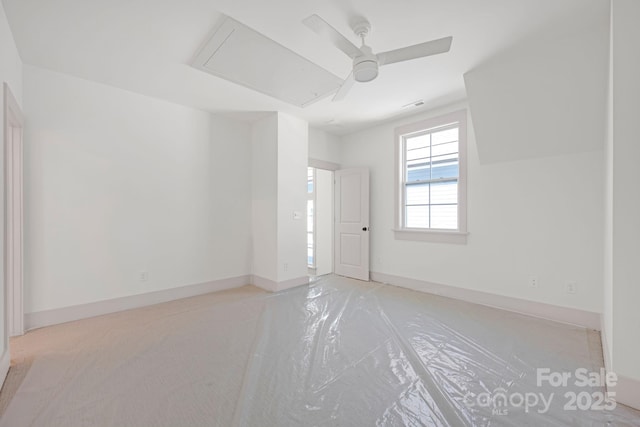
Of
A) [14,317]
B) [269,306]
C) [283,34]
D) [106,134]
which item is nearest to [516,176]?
[283,34]

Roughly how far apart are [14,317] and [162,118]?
8.28 feet

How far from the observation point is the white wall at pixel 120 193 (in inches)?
105

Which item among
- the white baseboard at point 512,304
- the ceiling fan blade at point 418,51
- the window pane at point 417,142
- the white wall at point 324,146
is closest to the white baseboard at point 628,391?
the white baseboard at point 512,304

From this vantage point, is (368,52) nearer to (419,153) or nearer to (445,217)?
(419,153)

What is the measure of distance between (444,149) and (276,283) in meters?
3.10

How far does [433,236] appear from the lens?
12.6 ft

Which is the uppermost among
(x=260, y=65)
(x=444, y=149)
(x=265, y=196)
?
(x=260, y=65)

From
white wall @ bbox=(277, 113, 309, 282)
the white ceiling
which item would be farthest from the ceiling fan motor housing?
white wall @ bbox=(277, 113, 309, 282)

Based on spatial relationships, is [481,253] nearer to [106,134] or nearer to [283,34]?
[283,34]

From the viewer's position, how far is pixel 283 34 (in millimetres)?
2154

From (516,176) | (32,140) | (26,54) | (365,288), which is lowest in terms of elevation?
(365,288)

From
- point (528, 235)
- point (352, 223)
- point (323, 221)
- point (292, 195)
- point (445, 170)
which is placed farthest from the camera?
point (323, 221)

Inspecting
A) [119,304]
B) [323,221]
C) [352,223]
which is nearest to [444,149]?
[352,223]

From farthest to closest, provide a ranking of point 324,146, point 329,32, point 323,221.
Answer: point 323,221, point 324,146, point 329,32
